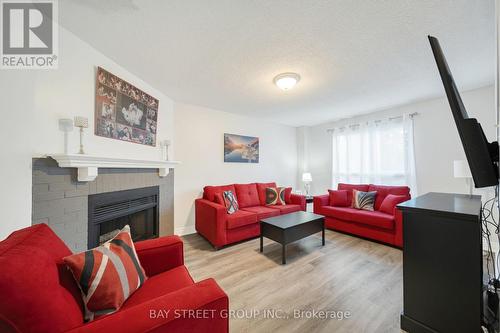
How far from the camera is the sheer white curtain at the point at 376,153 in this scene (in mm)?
3486

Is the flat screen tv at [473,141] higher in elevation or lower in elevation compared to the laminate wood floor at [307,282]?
higher

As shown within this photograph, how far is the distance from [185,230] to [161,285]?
7.72 feet

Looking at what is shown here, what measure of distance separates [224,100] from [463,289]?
129 inches

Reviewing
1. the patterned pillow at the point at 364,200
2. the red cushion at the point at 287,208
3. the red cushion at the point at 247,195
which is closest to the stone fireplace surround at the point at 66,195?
the red cushion at the point at 247,195

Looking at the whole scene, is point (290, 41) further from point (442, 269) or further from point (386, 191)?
point (386, 191)

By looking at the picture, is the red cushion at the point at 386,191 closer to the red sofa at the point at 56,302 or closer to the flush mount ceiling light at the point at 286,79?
the flush mount ceiling light at the point at 286,79

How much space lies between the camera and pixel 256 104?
3451mm

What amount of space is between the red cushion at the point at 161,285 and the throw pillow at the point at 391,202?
3.13 metres

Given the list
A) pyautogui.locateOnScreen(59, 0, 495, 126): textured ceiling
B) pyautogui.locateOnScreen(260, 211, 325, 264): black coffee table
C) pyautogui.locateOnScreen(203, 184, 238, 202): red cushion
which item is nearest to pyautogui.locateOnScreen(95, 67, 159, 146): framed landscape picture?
pyautogui.locateOnScreen(59, 0, 495, 126): textured ceiling

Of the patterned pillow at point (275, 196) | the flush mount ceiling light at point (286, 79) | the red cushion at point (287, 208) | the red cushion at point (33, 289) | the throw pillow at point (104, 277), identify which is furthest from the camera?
the patterned pillow at point (275, 196)

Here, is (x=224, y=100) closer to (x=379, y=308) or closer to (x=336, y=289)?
(x=336, y=289)

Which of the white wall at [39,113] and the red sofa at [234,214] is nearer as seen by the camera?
the white wall at [39,113]

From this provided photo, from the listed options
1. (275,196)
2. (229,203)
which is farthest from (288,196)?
(229,203)

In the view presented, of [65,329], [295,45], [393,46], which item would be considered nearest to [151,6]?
[295,45]
